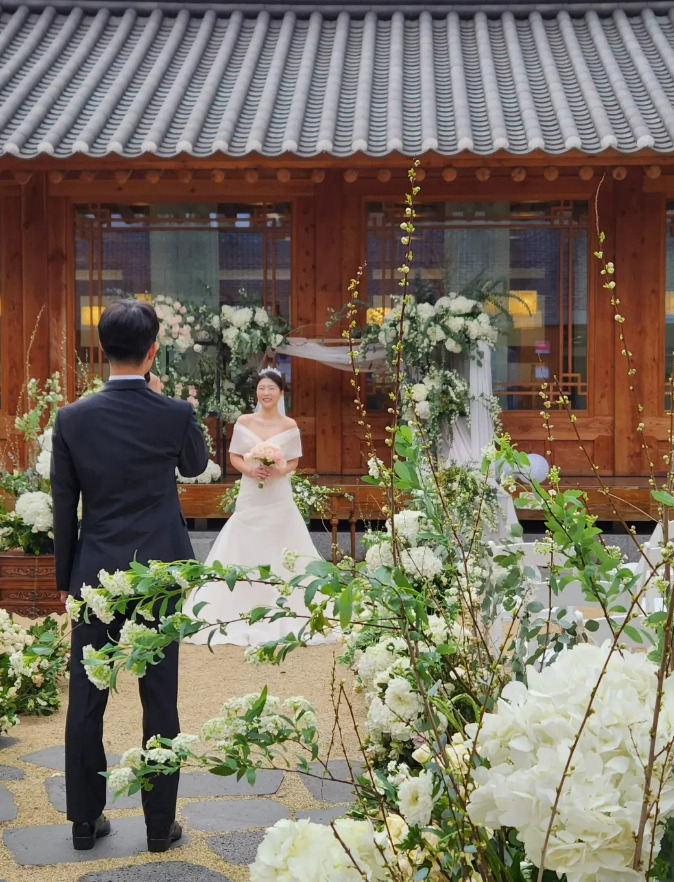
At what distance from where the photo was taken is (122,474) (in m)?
3.95

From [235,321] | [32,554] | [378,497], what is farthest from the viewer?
[235,321]

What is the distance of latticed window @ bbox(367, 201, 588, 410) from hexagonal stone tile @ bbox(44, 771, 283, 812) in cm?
613

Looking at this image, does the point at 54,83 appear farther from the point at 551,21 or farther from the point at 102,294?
the point at 551,21

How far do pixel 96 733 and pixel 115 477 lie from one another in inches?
34.4

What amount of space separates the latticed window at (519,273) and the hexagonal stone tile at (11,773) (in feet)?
20.6

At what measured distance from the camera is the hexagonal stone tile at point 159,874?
3691mm

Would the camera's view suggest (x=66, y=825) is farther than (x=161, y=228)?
No

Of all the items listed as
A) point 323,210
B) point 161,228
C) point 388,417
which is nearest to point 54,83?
point 161,228

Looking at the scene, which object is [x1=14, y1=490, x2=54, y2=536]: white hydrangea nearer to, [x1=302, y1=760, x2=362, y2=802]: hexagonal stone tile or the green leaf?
[x1=302, y1=760, x2=362, y2=802]: hexagonal stone tile

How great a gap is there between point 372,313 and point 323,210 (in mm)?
1004

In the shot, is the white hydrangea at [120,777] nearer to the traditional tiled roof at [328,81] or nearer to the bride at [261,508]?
the bride at [261,508]

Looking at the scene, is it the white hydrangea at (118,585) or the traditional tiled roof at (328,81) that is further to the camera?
the traditional tiled roof at (328,81)

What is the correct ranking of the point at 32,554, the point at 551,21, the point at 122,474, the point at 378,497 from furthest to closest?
1. the point at 551,21
2. the point at 378,497
3. the point at 32,554
4. the point at 122,474

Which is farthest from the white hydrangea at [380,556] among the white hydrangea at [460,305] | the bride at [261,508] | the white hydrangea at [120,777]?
the white hydrangea at [460,305]
